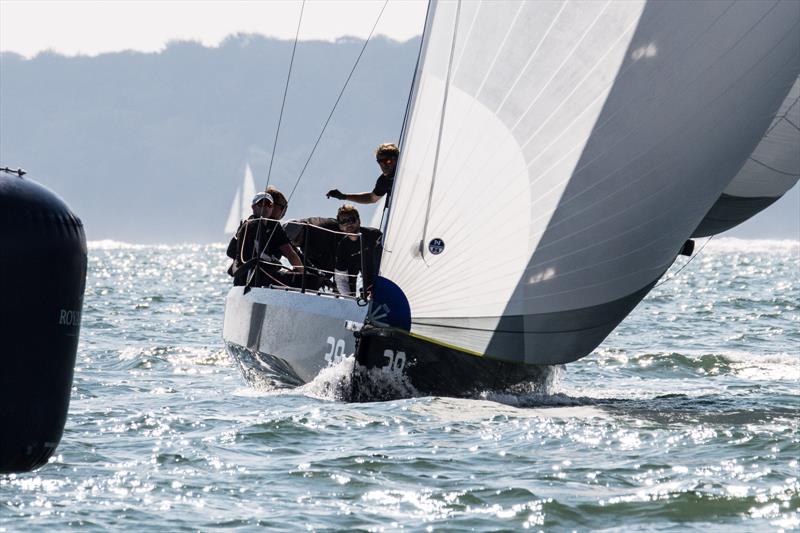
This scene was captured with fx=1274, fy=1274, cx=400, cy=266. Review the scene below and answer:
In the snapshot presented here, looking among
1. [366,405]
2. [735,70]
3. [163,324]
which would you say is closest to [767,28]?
[735,70]

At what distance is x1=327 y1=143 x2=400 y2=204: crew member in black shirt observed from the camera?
28.2ft

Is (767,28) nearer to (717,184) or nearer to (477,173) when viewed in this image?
(717,184)

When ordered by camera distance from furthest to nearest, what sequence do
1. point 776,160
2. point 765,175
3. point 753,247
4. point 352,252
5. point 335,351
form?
point 753,247
point 765,175
point 776,160
point 352,252
point 335,351

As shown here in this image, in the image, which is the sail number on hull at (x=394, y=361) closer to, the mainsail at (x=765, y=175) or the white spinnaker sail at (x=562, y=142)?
the white spinnaker sail at (x=562, y=142)

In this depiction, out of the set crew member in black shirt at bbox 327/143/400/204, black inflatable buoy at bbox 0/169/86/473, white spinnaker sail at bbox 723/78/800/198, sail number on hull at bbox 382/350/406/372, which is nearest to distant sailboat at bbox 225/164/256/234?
white spinnaker sail at bbox 723/78/800/198

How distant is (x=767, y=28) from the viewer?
7.21 m

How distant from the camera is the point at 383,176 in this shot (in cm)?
863

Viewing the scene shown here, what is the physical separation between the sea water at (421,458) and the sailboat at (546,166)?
0.44 m

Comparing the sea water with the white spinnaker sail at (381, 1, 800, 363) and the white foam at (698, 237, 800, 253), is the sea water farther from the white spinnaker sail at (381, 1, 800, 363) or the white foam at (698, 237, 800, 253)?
the white foam at (698, 237, 800, 253)

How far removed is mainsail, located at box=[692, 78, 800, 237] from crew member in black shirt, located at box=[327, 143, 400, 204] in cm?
241

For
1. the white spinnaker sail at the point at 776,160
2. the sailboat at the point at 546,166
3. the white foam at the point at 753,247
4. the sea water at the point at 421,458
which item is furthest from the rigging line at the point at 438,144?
the white foam at the point at 753,247

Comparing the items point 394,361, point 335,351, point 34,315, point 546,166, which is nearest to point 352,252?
point 335,351

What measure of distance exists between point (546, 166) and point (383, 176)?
1.59 m

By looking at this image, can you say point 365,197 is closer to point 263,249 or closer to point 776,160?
point 263,249
